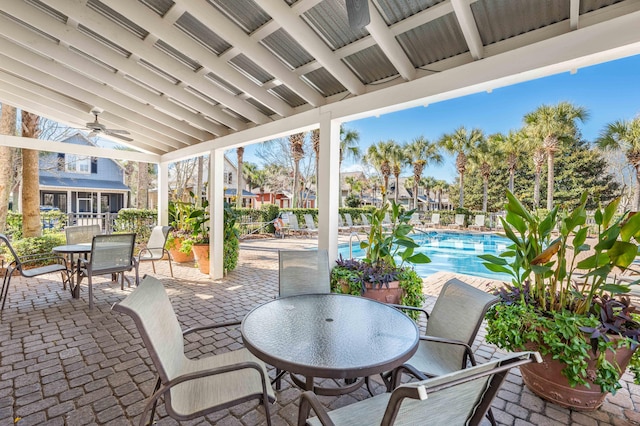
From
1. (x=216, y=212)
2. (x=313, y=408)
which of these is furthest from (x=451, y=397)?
(x=216, y=212)

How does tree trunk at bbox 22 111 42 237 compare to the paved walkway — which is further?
tree trunk at bbox 22 111 42 237

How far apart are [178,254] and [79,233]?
2469 millimetres

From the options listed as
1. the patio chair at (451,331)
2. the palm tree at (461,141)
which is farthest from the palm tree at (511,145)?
the patio chair at (451,331)

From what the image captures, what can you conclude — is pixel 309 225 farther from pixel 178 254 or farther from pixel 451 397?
pixel 451 397

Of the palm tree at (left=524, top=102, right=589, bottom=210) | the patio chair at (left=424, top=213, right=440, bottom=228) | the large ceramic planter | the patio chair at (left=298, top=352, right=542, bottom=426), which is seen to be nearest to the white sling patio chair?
the patio chair at (left=424, top=213, right=440, bottom=228)

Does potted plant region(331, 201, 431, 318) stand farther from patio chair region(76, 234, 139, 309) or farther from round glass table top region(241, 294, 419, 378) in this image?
patio chair region(76, 234, 139, 309)

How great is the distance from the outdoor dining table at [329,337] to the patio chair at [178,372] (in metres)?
0.20

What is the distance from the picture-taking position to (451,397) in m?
1.18

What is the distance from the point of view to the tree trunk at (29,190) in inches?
287

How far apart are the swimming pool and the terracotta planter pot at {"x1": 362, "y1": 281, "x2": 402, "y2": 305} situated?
11.7 feet

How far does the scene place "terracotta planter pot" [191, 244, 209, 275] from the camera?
670 centimetres

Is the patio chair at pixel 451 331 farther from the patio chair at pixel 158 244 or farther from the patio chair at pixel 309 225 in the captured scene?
the patio chair at pixel 309 225

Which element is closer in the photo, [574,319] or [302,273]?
[574,319]

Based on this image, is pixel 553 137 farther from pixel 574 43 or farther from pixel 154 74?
pixel 154 74
